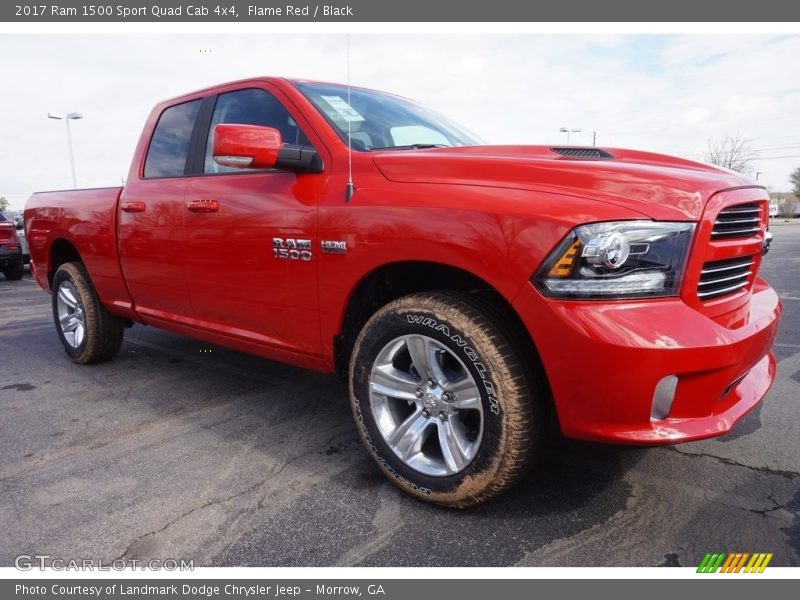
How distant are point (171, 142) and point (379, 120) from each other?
61.0 inches

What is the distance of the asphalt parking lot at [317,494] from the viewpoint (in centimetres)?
210

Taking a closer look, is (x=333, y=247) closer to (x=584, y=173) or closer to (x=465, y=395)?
(x=465, y=395)

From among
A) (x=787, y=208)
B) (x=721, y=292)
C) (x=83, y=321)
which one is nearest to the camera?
(x=721, y=292)

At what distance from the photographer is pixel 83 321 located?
454 cm

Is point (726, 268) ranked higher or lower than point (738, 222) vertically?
lower

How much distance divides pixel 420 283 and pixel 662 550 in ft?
4.60

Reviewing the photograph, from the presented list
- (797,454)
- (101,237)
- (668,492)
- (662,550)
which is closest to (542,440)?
(662,550)

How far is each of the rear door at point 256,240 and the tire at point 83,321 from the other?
4.90 ft

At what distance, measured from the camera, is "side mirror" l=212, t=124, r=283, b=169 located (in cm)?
249

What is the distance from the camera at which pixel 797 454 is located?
109 inches

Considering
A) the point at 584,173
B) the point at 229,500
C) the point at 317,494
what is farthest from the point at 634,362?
the point at 229,500

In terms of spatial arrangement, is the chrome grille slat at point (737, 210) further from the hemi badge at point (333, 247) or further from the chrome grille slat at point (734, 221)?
the hemi badge at point (333, 247)

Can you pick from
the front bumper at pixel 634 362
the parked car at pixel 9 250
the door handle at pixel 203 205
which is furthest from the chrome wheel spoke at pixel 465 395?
the parked car at pixel 9 250

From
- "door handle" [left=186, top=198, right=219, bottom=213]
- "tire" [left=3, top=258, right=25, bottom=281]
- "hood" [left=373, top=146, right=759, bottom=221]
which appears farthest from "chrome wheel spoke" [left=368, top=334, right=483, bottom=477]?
"tire" [left=3, top=258, right=25, bottom=281]
